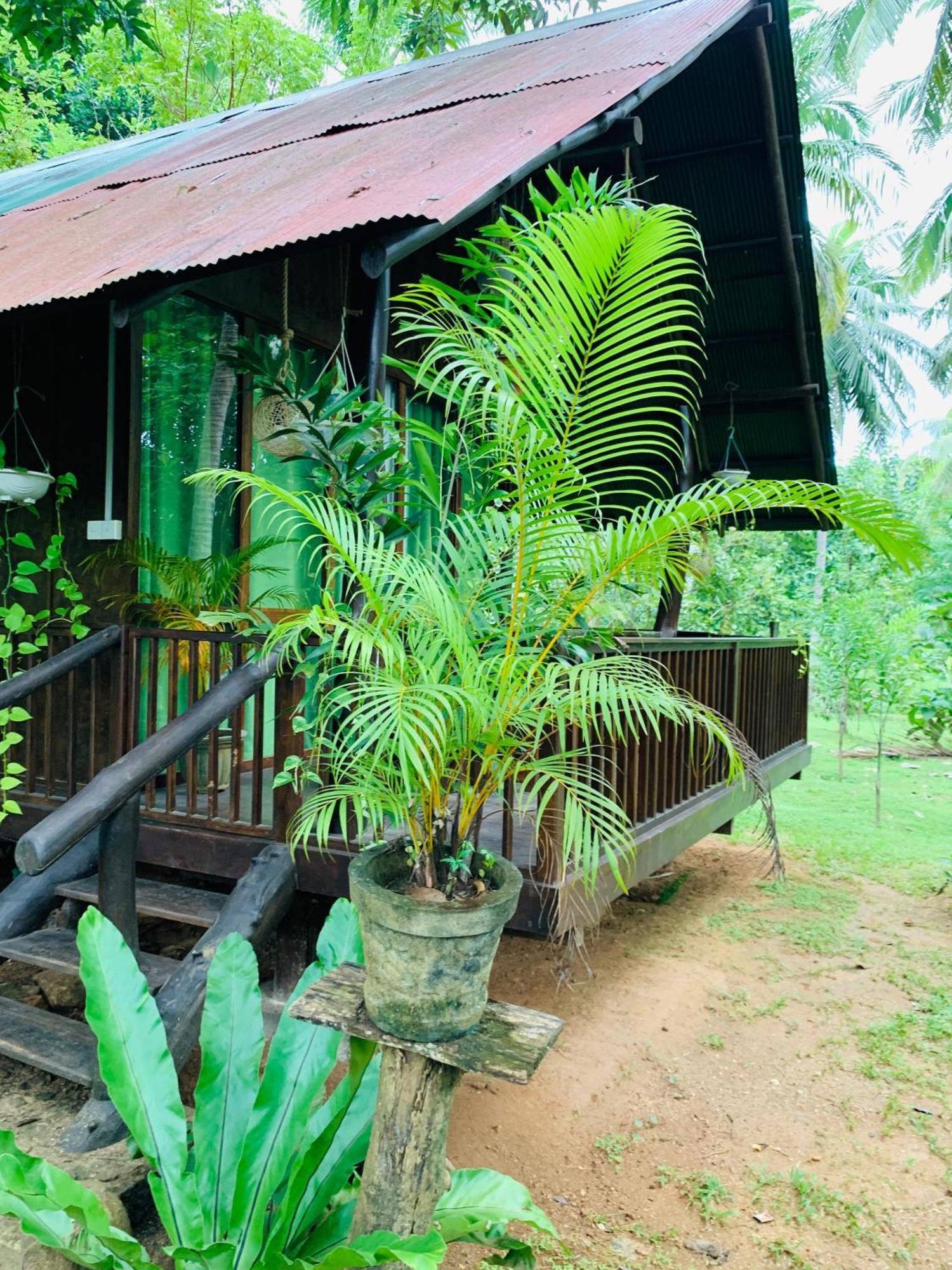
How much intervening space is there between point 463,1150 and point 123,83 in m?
18.6

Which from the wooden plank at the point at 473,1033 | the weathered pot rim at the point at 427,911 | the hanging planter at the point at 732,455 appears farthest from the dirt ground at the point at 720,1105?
the hanging planter at the point at 732,455

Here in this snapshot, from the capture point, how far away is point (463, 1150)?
3234 millimetres

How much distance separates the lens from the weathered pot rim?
6.18 ft

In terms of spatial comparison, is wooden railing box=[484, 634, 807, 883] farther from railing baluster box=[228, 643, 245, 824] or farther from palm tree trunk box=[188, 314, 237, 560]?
palm tree trunk box=[188, 314, 237, 560]

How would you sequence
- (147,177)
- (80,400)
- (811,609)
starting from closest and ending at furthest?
1. (80,400)
2. (147,177)
3. (811,609)

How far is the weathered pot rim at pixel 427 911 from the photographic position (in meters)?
1.88

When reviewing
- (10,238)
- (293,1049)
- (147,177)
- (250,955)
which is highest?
(147,177)

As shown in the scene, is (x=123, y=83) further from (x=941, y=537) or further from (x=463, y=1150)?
(x=941, y=537)

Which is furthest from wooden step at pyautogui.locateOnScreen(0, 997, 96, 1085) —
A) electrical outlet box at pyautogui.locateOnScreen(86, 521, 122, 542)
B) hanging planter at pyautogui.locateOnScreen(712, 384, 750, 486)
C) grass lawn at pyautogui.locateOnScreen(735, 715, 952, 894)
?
grass lawn at pyautogui.locateOnScreen(735, 715, 952, 894)

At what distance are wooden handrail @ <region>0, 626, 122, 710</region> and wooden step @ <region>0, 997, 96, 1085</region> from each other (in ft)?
3.77

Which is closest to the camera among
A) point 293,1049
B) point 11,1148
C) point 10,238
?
point 11,1148

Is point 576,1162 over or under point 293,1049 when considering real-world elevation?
under

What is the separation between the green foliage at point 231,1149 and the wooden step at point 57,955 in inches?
29.6

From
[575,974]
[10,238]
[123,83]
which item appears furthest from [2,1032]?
[123,83]
